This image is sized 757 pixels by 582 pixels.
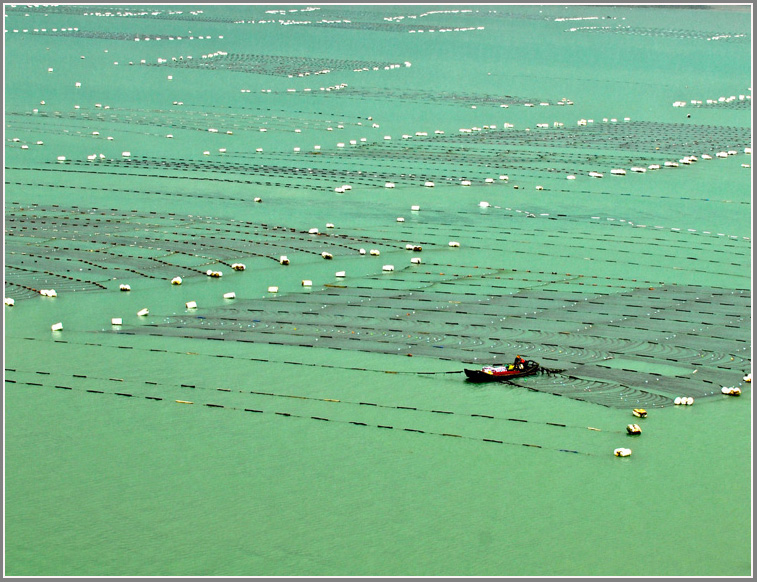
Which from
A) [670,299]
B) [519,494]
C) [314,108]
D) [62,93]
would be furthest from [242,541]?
[62,93]

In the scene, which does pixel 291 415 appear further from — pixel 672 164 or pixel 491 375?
pixel 672 164

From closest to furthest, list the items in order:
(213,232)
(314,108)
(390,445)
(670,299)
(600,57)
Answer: (390,445)
(670,299)
(213,232)
(314,108)
(600,57)

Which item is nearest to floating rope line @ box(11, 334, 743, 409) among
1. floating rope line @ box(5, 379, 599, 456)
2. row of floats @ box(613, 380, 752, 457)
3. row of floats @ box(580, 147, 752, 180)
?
row of floats @ box(613, 380, 752, 457)

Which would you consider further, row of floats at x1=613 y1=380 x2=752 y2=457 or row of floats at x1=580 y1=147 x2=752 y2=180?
row of floats at x1=580 y1=147 x2=752 y2=180

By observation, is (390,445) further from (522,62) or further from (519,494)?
(522,62)

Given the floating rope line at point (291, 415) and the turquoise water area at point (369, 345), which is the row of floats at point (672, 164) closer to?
the turquoise water area at point (369, 345)

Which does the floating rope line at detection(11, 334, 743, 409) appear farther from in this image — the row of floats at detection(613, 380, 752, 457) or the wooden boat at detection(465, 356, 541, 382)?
the wooden boat at detection(465, 356, 541, 382)
